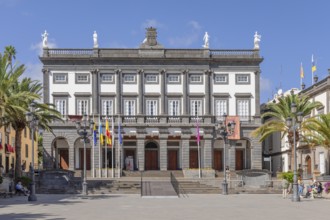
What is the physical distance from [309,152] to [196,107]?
1292 cm

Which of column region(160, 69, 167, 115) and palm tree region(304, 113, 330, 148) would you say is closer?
palm tree region(304, 113, 330, 148)

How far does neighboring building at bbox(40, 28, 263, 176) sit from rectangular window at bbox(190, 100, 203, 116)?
0.11m

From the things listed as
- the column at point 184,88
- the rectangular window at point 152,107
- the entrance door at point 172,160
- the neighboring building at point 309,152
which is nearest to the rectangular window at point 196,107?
the column at point 184,88

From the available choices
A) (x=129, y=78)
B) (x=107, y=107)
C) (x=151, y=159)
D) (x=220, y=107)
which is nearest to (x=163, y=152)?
(x=151, y=159)

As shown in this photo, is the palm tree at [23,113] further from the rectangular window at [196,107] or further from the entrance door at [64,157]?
the rectangular window at [196,107]

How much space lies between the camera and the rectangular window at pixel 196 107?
64.9 metres

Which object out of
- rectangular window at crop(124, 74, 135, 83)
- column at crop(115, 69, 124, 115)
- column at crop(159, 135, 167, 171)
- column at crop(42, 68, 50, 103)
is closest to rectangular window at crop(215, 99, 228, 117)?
column at crop(159, 135, 167, 171)

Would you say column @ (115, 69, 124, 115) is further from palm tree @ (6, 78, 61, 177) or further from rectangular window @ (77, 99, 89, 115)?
palm tree @ (6, 78, 61, 177)

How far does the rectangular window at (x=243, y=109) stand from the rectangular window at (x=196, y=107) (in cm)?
420

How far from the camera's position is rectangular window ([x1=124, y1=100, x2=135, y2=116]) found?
212ft

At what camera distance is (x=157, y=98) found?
213 feet

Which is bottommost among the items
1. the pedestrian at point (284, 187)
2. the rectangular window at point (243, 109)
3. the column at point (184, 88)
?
the pedestrian at point (284, 187)

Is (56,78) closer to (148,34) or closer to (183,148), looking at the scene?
(148,34)

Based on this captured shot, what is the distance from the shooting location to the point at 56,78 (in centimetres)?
6444
